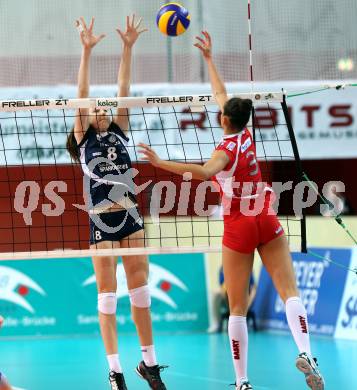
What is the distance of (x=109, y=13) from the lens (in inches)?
569

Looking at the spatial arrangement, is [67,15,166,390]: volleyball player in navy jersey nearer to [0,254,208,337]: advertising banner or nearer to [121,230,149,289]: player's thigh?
[121,230,149,289]: player's thigh


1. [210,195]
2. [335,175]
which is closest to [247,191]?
[210,195]

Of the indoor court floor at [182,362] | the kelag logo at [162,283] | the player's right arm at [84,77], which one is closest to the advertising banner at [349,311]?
the indoor court floor at [182,362]

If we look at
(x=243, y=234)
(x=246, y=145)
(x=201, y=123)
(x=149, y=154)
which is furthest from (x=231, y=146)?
(x=201, y=123)

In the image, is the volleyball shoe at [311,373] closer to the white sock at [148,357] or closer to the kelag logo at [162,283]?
the white sock at [148,357]

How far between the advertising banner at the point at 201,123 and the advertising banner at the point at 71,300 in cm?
163

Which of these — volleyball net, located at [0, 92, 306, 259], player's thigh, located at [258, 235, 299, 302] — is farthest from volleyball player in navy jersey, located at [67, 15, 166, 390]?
volleyball net, located at [0, 92, 306, 259]

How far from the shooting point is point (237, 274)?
6.77m

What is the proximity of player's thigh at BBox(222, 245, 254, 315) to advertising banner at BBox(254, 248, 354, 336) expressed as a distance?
18.5ft

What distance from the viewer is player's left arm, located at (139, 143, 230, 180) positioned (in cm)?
614

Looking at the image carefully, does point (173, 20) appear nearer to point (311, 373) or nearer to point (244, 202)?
point (244, 202)

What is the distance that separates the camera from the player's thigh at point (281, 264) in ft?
22.3

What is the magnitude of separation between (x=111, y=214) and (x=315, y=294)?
5690 mm

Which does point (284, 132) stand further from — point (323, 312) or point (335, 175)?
point (335, 175)
